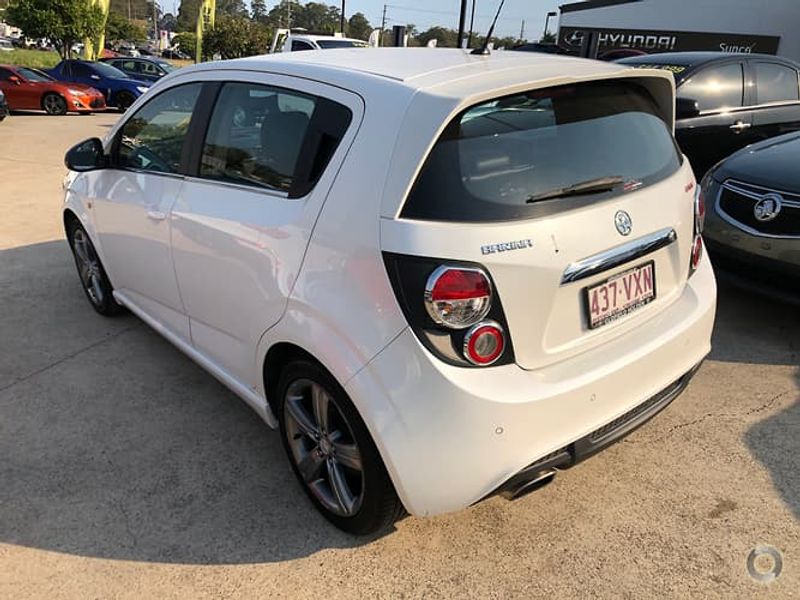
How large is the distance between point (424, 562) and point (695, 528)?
1.03m

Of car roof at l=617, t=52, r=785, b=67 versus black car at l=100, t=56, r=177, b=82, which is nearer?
car roof at l=617, t=52, r=785, b=67

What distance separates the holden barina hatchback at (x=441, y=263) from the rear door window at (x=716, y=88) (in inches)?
166

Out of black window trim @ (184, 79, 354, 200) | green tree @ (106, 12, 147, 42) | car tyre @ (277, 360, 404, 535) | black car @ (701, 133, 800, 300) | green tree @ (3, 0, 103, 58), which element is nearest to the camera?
car tyre @ (277, 360, 404, 535)

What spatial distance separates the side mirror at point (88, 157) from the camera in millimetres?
3607

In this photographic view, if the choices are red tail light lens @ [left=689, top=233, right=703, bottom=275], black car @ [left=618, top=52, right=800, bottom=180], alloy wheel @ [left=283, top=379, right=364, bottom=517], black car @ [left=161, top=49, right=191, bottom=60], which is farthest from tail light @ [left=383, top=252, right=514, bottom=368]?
black car @ [left=161, top=49, right=191, bottom=60]

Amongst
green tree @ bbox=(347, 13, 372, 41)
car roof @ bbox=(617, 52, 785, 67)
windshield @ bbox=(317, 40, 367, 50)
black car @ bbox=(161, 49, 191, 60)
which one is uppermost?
green tree @ bbox=(347, 13, 372, 41)

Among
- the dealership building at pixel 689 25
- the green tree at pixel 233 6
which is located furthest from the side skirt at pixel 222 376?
the green tree at pixel 233 6

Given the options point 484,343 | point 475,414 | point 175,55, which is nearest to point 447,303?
point 484,343

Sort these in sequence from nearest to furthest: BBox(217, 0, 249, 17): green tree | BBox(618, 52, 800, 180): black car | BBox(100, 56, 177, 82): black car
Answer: BBox(618, 52, 800, 180): black car, BBox(100, 56, 177, 82): black car, BBox(217, 0, 249, 17): green tree

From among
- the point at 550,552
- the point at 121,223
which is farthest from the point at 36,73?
the point at 550,552

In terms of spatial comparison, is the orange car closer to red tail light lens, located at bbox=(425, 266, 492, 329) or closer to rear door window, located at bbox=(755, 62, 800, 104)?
rear door window, located at bbox=(755, 62, 800, 104)

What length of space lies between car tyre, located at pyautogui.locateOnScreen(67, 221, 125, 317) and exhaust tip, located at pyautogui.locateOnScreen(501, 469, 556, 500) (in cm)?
292

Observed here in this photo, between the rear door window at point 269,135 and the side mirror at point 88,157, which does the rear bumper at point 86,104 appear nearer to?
the side mirror at point 88,157

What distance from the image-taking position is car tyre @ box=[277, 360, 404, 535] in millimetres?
2123
